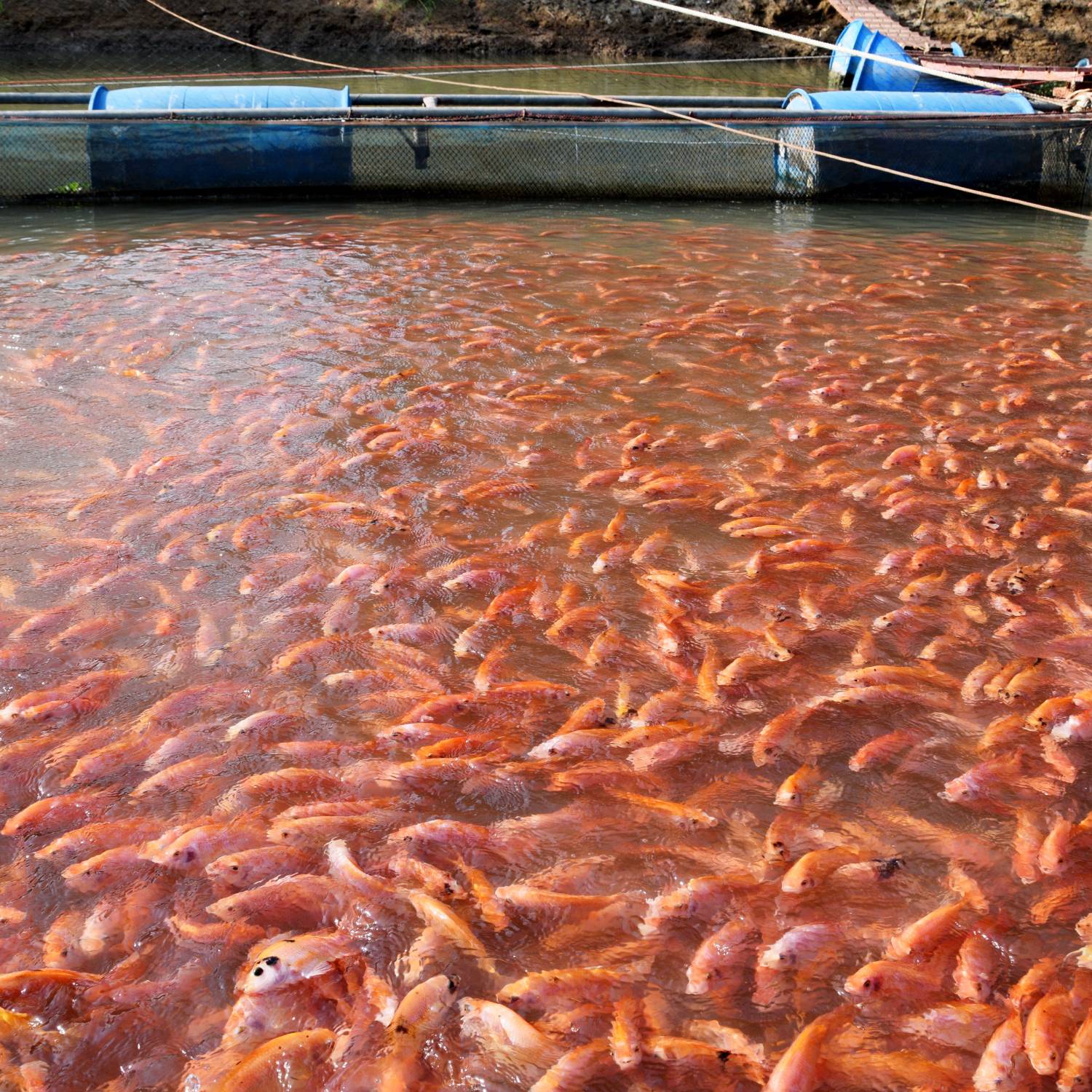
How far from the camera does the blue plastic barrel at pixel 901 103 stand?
444 inches

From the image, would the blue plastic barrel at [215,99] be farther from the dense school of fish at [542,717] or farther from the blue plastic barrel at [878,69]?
the blue plastic barrel at [878,69]

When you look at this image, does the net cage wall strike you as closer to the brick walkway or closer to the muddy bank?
the brick walkway

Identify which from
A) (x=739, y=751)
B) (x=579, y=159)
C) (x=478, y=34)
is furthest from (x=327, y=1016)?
(x=478, y=34)

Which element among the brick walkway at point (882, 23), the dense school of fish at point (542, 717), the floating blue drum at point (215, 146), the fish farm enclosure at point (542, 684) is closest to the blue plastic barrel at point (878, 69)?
the brick walkway at point (882, 23)

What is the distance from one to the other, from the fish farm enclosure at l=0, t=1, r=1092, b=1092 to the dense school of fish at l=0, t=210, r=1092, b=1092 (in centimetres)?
1

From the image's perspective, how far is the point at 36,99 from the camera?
11.4m

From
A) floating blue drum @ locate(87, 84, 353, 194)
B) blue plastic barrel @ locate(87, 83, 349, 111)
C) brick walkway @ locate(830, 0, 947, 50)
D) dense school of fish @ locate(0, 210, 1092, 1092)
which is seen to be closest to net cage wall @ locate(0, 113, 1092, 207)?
floating blue drum @ locate(87, 84, 353, 194)

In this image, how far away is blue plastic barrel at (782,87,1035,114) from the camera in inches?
444

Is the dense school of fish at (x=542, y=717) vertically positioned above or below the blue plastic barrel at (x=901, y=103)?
below

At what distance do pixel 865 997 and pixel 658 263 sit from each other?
7422 mm

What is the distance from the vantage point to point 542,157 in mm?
10953

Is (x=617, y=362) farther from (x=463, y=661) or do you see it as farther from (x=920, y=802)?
(x=920, y=802)

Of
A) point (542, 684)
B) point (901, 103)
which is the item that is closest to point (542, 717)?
point (542, 684)

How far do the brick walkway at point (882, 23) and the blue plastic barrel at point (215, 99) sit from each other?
41.0ft
